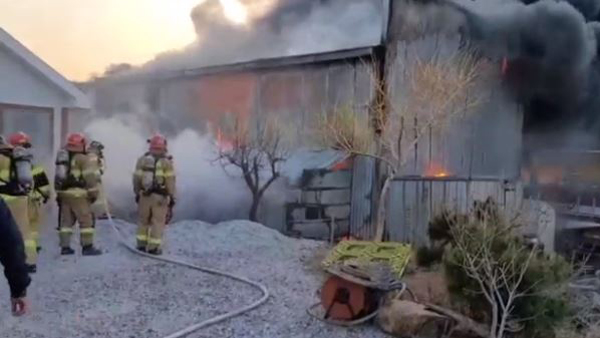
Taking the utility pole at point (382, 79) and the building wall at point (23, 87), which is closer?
the utility pole at point (382, 79)

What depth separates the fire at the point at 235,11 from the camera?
15.3 meters

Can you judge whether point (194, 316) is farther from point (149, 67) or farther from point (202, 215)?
point (149, 67)

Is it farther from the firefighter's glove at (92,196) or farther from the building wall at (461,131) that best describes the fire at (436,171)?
the firefighter's glove at (92,196)

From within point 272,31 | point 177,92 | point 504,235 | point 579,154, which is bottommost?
point 504,235

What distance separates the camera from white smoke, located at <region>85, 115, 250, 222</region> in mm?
11812

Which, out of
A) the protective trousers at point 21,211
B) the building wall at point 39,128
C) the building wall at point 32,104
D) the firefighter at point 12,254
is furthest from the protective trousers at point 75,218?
the firefighter at point 12,254

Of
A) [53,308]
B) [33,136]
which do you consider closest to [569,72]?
[33,136]

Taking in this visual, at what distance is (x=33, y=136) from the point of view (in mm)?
11273

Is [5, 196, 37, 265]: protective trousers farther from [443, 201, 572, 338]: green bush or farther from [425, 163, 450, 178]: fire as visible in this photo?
[425, 163, 450, 178]: fire

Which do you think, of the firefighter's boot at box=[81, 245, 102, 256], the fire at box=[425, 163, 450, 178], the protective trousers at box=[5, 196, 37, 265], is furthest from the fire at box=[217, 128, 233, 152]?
the protective trousers at box=[5, 196, 37, 265]

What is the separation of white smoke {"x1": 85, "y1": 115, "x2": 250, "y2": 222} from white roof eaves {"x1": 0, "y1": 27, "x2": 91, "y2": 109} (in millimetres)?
1881

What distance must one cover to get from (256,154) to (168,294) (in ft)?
17.6

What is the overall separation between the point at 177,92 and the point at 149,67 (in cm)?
171

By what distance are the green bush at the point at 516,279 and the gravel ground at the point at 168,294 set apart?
0.90 m
